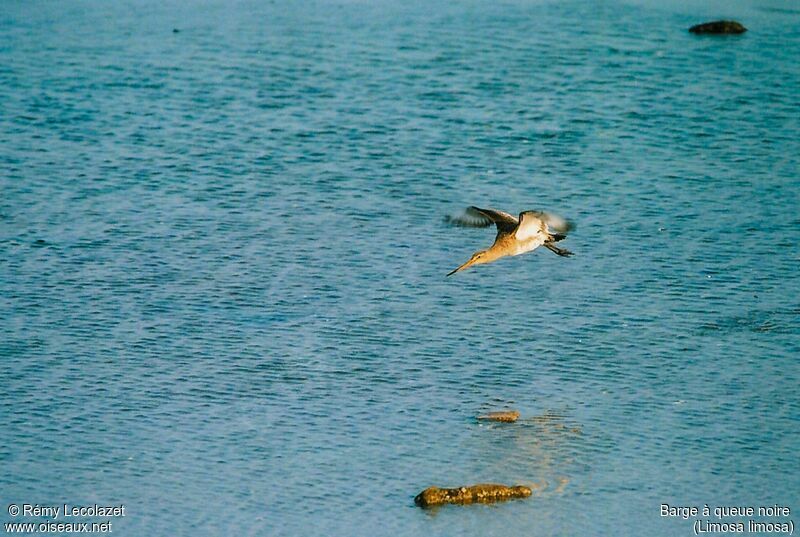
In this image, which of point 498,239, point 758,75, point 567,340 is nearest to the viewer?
point 498,239

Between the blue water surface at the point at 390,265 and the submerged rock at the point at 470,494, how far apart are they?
19 centimetres

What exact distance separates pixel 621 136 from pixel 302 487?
1222cm

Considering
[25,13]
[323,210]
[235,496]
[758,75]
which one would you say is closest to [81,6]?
[25,13]

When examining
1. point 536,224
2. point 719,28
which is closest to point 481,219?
point 536,224

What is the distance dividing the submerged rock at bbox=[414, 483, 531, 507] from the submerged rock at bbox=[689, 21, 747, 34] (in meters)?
17.4

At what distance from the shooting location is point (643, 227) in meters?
21.8

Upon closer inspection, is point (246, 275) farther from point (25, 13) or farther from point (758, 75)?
point (25, 13)

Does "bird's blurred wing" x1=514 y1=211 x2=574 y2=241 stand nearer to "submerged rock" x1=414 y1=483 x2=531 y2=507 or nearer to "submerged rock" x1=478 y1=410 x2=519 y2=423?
"submerged rock" x1=478 y1=410 x2=519 y2=423

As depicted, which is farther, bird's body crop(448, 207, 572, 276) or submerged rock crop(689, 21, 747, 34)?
submerged rock crop(689, 21, 747, 34)

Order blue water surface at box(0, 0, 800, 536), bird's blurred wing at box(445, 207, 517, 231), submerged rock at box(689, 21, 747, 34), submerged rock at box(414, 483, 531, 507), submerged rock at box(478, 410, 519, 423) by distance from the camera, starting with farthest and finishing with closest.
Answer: submerged rock at box(689, 21, 747, 34) < submerged rock at box(478, 410, 519, 423) < bird's blurred wing at box(445, 207, 517, 231) < blue water surface at box(0, 0, 800, 536) < submerged rock at box(414, 483, 531, 507)

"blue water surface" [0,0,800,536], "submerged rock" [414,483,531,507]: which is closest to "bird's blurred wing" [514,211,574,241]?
"blue water surface" [0,0,800,536]

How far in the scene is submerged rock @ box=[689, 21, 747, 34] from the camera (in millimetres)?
29719

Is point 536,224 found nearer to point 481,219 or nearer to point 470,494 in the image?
point 481,219

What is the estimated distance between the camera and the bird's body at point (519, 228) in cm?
1559
